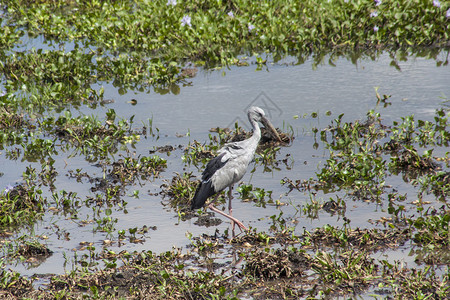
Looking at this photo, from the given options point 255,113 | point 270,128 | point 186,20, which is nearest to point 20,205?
point 255,113

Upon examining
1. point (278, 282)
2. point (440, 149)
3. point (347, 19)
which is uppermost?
point (347, 19)

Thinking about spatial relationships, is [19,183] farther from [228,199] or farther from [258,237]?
[258,237]

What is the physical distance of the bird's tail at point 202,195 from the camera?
596 centimetres

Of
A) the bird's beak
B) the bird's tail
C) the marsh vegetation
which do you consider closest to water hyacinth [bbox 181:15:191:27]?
the marsh vegetation

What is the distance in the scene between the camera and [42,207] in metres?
6.46

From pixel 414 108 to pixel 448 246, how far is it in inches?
148

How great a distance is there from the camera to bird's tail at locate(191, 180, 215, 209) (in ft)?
19.5

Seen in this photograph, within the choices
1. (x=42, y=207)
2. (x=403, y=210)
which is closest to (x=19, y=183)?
(x=42, y=207)

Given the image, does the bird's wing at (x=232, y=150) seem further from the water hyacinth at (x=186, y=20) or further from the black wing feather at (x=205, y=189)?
the water hyacinth at (x=186, y=20)

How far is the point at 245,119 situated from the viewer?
28.4ft

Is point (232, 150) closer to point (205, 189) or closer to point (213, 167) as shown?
point (213, 167)

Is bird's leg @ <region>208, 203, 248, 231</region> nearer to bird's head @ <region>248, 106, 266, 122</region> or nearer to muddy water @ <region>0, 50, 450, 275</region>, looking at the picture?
muddy water @ <region>0, 50, 450, 275</region>

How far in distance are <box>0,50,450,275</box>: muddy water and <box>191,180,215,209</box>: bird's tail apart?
0.22 metres

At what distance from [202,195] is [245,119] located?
287 centimetres
